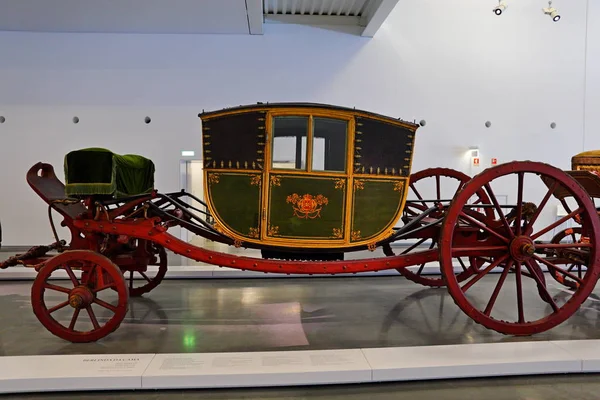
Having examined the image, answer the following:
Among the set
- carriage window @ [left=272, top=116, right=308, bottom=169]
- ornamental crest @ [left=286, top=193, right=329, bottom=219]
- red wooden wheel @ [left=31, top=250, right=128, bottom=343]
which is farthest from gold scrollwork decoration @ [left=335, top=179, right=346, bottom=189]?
red wooden wheel @ [left=31, top=250, right=128, bottom=343]

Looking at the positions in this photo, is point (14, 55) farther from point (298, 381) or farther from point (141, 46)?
point (298, 381)

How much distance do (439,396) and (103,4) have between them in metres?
6.64

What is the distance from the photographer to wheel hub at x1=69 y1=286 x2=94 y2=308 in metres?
2.50

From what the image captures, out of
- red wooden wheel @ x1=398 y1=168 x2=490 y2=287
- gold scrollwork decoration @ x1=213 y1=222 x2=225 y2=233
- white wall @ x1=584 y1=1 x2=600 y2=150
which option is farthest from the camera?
white wall @ x1=584 y1=1 x2=600 y2=150

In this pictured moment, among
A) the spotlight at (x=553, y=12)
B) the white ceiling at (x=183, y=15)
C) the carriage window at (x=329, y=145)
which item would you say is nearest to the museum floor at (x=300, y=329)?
the carriage window at (x=329, y=145)

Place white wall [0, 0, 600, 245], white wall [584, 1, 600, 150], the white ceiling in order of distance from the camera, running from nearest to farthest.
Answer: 1. the white ceiling
2. white wall [0, 0, 600, 245]
3. white wall [584, 1, 600, 150]

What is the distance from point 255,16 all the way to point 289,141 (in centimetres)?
434

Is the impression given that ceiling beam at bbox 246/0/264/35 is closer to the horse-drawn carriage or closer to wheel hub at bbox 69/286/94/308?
the horse-drawn carriage

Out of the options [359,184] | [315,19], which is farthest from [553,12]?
[359,184]

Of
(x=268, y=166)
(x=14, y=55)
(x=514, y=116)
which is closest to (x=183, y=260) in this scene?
(x=268, y=166)

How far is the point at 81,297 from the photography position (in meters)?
2.51

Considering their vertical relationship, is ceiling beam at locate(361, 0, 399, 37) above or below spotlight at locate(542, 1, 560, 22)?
below

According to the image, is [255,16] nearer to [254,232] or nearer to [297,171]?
[297,171]

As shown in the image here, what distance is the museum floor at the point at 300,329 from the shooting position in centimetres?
211
